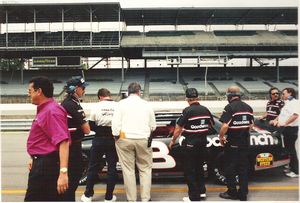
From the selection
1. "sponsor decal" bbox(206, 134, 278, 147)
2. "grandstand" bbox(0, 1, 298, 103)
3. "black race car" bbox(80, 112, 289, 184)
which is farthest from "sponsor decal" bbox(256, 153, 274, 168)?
"grandstand" bbox(0, 1, 298, 103)

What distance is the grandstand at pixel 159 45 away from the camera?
28234 mm

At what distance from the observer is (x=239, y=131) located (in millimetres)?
4484

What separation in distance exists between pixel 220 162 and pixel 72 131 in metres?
2.29

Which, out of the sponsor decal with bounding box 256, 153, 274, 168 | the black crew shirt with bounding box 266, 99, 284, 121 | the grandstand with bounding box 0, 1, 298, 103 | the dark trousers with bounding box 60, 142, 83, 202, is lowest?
the sponsor decal with bounding box 256, 153, 274, 168

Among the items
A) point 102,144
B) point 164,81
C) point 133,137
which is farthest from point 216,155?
point 164,81

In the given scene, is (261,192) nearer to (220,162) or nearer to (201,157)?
(220,162)

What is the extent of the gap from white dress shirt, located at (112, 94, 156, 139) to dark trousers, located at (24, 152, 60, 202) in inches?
51.0

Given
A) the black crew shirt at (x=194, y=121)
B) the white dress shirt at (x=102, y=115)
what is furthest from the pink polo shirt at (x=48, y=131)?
the black crew shirt at (x=194, y=121)

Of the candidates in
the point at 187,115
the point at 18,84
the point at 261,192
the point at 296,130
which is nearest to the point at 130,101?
the point at 187,115

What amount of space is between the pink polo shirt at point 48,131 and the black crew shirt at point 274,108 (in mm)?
4318

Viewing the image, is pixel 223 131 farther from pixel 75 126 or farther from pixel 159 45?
pixel 159 45

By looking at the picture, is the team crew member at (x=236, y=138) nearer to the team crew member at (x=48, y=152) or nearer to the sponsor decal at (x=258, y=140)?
the sponsor decal at (x=258, y=140)

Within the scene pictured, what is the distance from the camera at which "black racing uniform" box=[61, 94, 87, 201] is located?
3.47 meters

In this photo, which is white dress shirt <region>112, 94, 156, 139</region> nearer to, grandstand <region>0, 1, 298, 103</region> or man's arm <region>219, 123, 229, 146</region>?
man's arm <region>219, 123, 229, 146</region>
